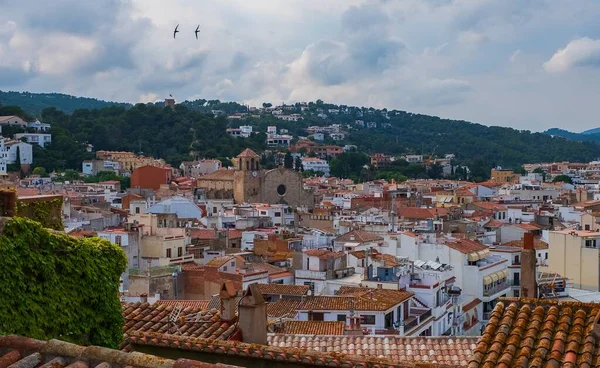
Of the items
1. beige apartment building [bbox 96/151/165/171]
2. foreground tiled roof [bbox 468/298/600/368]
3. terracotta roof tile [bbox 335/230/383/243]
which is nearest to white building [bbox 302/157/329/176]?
beige apartment building [bbox 96/151/165/171]

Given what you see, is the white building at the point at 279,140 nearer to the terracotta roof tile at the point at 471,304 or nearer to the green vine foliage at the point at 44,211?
the terracotta roof tile at the point at 471,304

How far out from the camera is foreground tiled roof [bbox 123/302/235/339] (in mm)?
→ 9127

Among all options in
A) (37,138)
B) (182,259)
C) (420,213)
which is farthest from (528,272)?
(37,138)

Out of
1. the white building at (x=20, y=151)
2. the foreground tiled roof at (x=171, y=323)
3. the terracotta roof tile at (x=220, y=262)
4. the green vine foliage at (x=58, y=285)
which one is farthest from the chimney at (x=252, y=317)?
the white building at (x=20, y=151)

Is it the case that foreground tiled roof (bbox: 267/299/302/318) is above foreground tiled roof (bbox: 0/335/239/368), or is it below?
below

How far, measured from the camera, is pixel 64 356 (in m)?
4.59

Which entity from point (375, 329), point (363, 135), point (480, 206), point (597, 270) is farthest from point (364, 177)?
point (375, 329)

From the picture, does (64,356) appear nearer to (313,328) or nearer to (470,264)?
(313,328)

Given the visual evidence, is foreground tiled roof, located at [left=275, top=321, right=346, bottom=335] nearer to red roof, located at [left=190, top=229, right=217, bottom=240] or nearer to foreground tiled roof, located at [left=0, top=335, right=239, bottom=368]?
foreground tiled roof, located at [left=0, top=335, right=239, bottom=368]

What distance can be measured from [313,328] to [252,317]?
327 inches

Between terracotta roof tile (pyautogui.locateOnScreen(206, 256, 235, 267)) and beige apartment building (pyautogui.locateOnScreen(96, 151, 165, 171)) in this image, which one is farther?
beige apartment building (pyautogui.locateOnScreen(96, 151, 165, 171))

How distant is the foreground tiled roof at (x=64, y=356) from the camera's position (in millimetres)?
4402

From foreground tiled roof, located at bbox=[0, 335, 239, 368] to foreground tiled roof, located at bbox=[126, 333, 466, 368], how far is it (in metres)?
2.48

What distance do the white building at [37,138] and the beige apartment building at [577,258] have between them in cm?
7147
